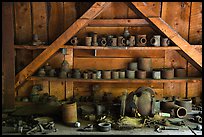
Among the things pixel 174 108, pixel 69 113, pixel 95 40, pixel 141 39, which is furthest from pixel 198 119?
pixel 95 40

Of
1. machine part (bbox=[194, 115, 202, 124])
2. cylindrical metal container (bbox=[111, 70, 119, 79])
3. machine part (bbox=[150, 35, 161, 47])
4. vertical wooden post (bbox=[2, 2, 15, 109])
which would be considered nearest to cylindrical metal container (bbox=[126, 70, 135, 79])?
cylindrical metal container (bbox=[111, 70, 119, 79])

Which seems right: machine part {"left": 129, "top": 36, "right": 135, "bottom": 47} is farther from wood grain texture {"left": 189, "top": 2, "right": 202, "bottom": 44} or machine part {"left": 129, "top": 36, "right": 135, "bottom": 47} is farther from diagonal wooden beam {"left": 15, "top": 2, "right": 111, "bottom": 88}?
wood grain texture {"left": 189, "top": 2, "right": 202, "bottom": 44}

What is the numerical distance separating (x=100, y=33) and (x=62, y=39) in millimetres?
795

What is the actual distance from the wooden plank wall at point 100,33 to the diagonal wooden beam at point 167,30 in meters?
0.59

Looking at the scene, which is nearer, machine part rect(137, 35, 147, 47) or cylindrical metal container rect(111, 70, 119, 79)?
machine part rect(137, 35, 147, 47)

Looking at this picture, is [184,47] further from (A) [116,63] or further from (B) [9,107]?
(B) [9,107]

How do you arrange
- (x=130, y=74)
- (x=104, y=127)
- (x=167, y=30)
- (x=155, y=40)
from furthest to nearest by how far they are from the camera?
(x=130, y=74) < (x=155, y=40) < (x=167, y=30) < (x=104, y=127)

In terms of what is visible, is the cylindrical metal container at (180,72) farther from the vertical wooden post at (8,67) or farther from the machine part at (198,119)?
the vertical wooden post at (8,67)

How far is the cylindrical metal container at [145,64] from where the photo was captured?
195 inches

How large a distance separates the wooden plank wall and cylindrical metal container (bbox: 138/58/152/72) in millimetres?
143

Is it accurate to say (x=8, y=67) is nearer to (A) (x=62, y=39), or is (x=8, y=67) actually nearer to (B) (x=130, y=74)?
(A) (x=62, y=39)

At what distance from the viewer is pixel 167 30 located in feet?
14.4

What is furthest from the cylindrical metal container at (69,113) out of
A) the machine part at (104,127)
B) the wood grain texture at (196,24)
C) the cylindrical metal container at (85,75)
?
the wood grain texture at (196,24)

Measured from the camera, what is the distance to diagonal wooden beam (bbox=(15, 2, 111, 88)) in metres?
4.41
